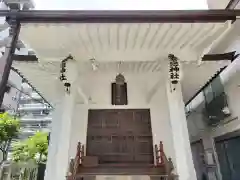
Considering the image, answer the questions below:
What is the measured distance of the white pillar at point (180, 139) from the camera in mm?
3666

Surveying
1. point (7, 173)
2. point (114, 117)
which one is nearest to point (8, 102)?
point (7, 173)

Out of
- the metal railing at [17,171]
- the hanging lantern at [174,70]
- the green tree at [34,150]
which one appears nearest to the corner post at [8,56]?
the hanging lantern at [174,70]

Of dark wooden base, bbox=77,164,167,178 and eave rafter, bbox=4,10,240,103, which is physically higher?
eave rafter, bbox=4,10,240,103

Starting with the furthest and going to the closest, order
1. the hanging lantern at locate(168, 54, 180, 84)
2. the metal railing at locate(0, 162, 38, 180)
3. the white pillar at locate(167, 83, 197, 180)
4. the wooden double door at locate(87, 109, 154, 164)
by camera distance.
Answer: the metal railing at locate(0, 162, 38, 180) → the wooden double door at locate(87, 109, 154, 164) → the hanging lantern at locate(168, 54, 180, 84) → the white pillar at locate(167, 83, 197, 180)

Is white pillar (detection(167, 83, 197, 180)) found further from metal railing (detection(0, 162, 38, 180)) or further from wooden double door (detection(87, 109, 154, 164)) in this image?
metal railing (detection(0, 162, 38, 180))

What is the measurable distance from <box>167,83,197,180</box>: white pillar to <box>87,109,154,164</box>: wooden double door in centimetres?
106

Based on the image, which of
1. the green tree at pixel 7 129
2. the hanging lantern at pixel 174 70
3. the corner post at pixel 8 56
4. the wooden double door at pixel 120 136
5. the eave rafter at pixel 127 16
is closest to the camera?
the corner post at pixel 8 56

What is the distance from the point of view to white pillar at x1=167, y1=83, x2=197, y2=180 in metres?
3.67

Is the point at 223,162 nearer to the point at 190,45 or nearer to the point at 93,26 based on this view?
the point at 190,45

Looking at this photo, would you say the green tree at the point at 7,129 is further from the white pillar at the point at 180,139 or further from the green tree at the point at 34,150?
the white pillar at the point at 180,139

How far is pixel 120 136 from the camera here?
486cm

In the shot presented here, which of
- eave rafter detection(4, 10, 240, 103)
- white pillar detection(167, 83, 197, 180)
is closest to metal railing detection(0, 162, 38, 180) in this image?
eave rafter detection(4, 10, 240, 103)

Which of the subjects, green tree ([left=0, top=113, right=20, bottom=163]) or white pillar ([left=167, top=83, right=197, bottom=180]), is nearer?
white pillar ([left=167, top=83, right=197, bottom=180])

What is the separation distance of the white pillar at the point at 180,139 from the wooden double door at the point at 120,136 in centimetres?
106
